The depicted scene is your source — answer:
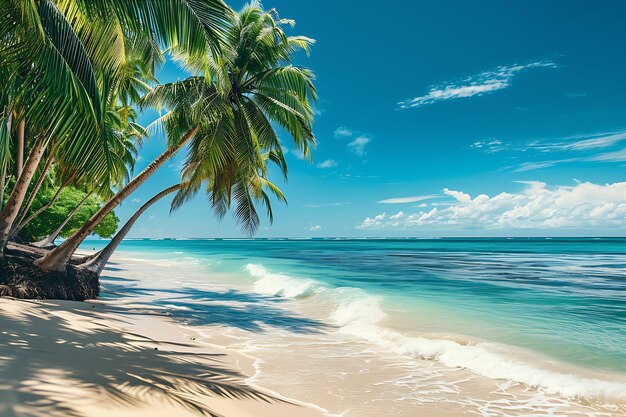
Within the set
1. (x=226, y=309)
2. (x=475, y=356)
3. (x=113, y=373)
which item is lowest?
(x=226, y=309)

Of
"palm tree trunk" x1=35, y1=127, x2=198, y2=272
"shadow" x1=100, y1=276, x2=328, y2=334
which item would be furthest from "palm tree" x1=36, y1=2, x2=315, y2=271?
"shadow" x1=100, y1=276, x2=328, y2=334

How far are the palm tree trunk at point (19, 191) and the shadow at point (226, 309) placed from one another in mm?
3592

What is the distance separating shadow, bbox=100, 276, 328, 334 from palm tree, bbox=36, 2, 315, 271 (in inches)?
128

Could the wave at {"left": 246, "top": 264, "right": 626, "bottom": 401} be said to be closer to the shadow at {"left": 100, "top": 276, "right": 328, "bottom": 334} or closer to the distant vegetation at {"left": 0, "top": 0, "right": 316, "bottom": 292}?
the shadow at {"left": 100, "top": 276, "right": 328, "bottom": 334}

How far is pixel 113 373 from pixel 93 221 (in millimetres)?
7675

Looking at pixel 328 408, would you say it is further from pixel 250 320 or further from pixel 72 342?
pixel 250 320

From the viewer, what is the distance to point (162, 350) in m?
6.19

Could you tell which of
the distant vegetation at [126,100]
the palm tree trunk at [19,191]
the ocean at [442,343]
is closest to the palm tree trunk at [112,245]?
the distant vegetation at [126,100]

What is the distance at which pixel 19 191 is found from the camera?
8914mm

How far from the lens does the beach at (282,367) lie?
12.8ft

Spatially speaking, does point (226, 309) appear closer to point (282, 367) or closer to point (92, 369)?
point (282, 367)

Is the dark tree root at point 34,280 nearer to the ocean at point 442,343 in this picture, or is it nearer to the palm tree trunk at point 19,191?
the palm tree trunk at point 19,191

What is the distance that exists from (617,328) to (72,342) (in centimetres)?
1184

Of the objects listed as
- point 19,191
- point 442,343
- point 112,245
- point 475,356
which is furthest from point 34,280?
point 475,356
